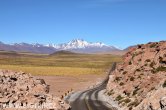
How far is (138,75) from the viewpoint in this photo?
228ft

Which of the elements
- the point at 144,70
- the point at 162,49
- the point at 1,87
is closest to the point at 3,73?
the point at 1,87

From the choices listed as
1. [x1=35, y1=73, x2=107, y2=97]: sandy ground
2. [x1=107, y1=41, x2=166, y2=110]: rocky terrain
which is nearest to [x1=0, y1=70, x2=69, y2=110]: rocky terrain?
[x1=107, y1=41, x2=166, y2=110]: rocky terrain

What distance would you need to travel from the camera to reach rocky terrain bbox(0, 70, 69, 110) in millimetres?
35156

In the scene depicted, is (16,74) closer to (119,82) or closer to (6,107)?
(6,107)

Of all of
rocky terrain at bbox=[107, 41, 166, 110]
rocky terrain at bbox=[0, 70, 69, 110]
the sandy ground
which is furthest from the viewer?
the sandy ground

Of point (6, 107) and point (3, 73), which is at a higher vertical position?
point (3, 73)

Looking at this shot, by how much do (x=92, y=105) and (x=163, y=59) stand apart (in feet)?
68.8

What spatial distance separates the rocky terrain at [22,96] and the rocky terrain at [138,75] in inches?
608

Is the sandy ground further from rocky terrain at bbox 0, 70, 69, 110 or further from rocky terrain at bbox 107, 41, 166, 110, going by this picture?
rocky terrain at bbox 0, 70, 69, 110

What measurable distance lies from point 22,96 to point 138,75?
126 ft

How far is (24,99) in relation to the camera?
3584 cm

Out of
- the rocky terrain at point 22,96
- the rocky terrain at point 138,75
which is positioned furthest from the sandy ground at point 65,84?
the rocky terrain at point 22,96

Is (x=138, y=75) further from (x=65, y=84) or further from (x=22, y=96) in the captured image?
(x=65, y=84)

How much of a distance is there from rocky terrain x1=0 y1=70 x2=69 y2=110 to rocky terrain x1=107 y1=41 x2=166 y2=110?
15.4 metres
